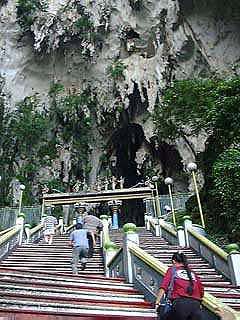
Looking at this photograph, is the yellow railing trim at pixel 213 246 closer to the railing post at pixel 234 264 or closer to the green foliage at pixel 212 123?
the railing post at pixel 234 264

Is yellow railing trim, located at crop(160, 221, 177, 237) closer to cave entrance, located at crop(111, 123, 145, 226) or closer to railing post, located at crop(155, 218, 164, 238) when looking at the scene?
railing post, located at crop(155, 218, 164, 238)

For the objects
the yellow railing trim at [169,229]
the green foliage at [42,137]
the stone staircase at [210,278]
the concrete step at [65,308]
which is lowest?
the concrete step at [65,308]

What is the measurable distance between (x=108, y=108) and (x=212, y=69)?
6618 mm

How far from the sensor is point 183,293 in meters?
3.10

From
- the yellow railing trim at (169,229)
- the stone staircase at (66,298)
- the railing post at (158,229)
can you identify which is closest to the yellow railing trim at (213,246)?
the yellow railing trim at (169,229)

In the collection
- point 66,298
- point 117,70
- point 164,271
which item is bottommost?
point 66,298

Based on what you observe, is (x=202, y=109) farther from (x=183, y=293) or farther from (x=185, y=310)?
(x=185, y=310)

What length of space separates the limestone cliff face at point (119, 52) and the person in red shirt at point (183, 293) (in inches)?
736

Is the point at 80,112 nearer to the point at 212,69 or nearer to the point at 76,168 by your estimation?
the point at 76,168

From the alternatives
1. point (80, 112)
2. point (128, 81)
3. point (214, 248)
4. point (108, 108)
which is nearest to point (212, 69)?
point (128, 81)

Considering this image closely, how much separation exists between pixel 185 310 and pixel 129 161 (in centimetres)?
2398

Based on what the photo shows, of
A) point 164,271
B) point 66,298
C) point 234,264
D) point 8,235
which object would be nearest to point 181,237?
point 234,264

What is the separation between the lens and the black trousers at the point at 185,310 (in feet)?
9.66

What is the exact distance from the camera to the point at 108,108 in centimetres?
2455
